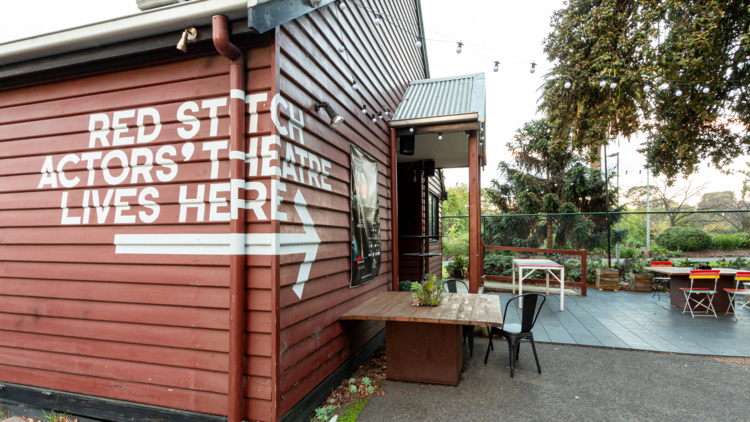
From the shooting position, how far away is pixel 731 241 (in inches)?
496

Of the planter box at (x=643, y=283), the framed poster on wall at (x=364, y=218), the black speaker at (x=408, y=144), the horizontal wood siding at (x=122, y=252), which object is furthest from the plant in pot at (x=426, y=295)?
the planter box at (x=643, y=283)

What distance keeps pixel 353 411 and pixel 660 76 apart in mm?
8784

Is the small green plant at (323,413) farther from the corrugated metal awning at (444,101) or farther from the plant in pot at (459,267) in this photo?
the plant in pot at (459,267)

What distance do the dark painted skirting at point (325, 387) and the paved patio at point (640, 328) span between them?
252 cm

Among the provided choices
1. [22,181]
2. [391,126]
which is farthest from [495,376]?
[22,181]

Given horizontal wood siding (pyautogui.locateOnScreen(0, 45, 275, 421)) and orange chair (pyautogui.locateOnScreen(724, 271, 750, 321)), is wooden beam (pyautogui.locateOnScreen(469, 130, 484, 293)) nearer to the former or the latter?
horizontal wood siding (pyautogui.locateOnScreen(0, 45, 275, 421))

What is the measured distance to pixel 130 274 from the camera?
8.81 feet

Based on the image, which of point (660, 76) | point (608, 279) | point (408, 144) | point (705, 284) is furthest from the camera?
point (608, 279)

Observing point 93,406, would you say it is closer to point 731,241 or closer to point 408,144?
point 408,144

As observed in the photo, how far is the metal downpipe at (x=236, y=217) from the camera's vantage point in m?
2.26

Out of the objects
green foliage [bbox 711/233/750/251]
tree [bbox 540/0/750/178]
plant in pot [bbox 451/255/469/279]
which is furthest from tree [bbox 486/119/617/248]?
green foliage [bbox 711/233/750/251]

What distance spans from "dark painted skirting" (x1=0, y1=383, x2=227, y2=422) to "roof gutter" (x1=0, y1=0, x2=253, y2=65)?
2.72m

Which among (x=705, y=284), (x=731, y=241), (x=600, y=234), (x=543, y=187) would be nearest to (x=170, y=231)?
(x=705, y=284)

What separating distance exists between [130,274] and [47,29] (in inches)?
79.1
